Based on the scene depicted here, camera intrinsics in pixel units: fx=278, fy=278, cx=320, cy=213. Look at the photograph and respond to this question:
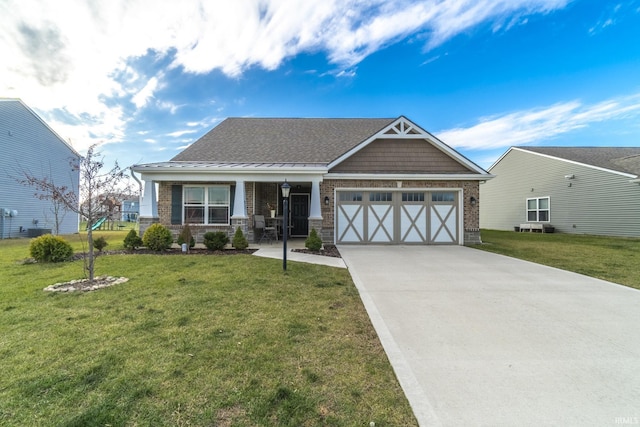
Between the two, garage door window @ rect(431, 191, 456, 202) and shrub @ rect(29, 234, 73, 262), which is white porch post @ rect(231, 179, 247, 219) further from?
garage door window @ rect(431, 191, 456, 202)

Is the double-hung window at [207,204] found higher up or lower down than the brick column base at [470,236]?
higher up

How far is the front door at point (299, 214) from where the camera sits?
14109mm

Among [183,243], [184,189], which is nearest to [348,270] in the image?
[183,243]

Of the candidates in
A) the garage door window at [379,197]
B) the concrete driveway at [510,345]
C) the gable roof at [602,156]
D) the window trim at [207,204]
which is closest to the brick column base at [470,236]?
the garage door window at [379,197]

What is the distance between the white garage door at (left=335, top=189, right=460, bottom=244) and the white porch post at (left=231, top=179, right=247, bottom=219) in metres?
3.88

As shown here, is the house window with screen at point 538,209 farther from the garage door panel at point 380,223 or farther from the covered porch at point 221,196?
the covered porch at point 221,196

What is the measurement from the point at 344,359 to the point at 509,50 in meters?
17.9

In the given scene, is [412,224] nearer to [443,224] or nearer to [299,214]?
[443,224]

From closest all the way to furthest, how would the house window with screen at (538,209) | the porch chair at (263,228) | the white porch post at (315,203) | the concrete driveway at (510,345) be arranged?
the concrete driveway at (510,345) < the white porch post at (315,203) < the porch chair at (263,228) < the house window with screen at (538,209)

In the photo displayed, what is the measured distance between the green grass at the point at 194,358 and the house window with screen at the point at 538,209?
20.8m

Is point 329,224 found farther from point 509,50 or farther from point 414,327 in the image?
point 509,50

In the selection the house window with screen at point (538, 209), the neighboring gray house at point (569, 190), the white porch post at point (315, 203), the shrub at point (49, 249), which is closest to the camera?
the shrub at point (49, 249)

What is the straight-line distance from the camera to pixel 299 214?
46.4 feet

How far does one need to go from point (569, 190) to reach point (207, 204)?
2176 cm
